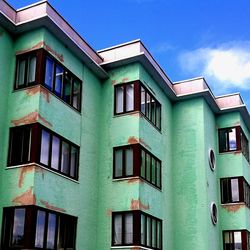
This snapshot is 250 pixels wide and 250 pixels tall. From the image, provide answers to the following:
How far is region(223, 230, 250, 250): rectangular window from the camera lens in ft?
96.4

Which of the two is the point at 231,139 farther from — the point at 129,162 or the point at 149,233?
the point at 149,233

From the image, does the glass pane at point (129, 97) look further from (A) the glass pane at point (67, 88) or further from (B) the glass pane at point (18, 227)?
(B) the glass pane at point (18, 227)

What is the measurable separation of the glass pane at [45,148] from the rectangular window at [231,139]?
1500 centimetres

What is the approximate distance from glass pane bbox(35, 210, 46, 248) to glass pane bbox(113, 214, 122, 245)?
4.76 m

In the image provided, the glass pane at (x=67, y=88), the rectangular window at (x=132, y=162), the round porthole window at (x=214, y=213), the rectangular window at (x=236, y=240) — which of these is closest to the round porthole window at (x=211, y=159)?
the round porthole window at (x=214, y=213)

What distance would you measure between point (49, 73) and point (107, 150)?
5301mm

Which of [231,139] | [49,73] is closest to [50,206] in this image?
[49,73]

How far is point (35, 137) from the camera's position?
20.0 metres

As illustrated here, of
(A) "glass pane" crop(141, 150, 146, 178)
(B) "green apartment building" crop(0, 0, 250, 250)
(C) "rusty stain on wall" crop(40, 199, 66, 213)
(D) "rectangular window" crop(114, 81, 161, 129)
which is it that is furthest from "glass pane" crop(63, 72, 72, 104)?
(C) "rusty stain on wall" crop(40, 199, 66, 213)

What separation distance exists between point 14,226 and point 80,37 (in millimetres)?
10091

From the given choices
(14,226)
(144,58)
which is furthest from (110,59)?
(14,226)

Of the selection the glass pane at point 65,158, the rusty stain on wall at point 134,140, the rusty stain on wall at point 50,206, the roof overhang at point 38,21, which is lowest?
the rusty stain on wall at point 50,206

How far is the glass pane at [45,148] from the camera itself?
20.4m

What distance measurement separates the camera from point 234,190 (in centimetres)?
3100
